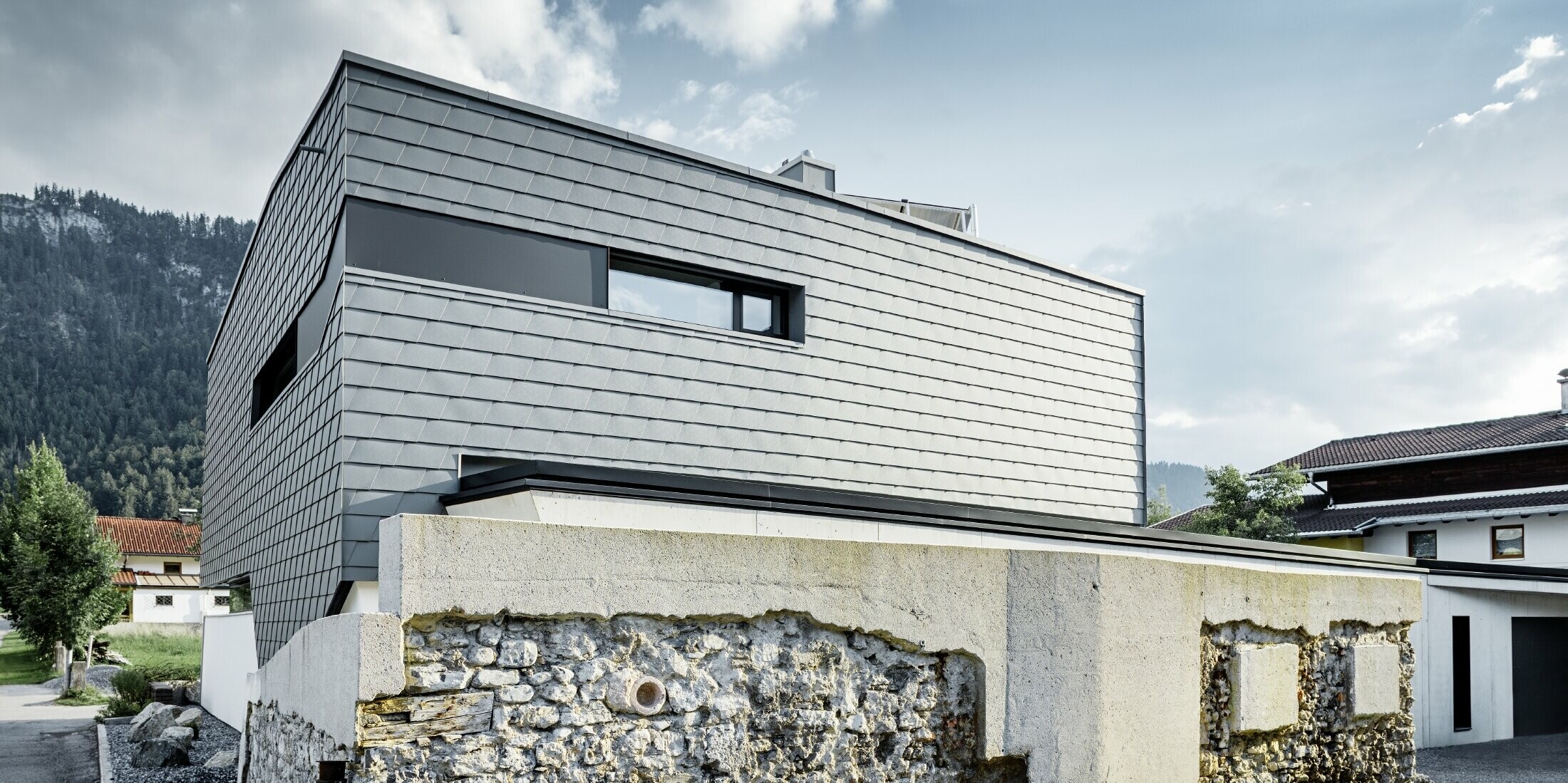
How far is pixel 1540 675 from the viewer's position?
53.9ft

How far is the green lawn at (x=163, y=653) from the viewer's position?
20.6m

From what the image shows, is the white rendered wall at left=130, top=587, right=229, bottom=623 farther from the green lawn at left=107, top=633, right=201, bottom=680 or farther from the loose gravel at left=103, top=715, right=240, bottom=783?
the loose gravel at left=103, top=715, right=240, bottom=783

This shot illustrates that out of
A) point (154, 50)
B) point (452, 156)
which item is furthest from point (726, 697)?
point (154, 50)

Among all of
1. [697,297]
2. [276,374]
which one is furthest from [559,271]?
[276,374]

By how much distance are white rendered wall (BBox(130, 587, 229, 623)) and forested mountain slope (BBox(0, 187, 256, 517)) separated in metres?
33.0

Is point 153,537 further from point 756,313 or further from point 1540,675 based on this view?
point 1540,675

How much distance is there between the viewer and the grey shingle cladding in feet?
25.7

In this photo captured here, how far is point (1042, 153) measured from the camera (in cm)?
1008

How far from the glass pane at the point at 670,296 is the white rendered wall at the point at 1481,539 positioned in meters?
18.7

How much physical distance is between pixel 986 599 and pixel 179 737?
1097cm

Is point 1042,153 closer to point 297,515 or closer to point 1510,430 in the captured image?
point 297,515

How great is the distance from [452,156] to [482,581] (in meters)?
5.35

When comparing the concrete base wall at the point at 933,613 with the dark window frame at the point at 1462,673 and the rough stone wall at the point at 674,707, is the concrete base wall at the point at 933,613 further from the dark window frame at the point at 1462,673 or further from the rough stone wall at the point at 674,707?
the dark window frame at the point at 1462,673

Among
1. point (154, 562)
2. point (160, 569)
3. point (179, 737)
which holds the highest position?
point (179, 737)
